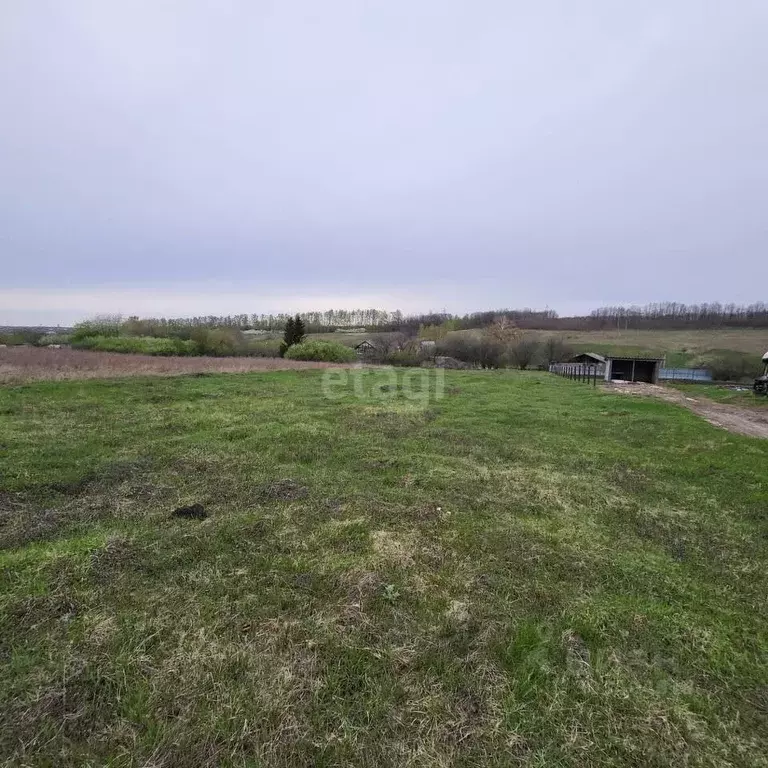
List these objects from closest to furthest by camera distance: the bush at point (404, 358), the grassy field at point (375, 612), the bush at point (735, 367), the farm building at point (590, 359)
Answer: the grassy field at point (375, 612)
the farm building at point (590, 359)
the bush at point (735, 367)
the bush at point (404, 358)

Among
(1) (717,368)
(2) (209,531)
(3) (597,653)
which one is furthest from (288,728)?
(1) (717,368)

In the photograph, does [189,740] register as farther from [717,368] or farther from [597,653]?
[717,368]

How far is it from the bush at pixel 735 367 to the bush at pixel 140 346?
48.6m

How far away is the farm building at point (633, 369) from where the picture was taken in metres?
27.4

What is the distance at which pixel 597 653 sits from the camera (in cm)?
247

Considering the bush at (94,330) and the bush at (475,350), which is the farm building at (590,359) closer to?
the bush at (475,350)

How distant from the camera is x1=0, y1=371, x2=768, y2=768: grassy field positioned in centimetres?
193

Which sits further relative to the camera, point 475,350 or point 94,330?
point 475,350

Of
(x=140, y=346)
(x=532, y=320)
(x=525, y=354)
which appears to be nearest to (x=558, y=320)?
(x=532, y=320)

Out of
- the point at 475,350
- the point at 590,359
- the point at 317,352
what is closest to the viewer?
the point at 590,359

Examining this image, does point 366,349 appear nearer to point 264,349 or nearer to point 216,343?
point 264,349

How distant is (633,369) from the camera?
27828 mm

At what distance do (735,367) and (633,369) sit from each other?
1488 centimetres

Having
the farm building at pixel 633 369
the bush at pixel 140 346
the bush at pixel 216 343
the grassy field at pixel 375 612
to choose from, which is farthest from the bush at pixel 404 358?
the grassy field at pixel 375 612
